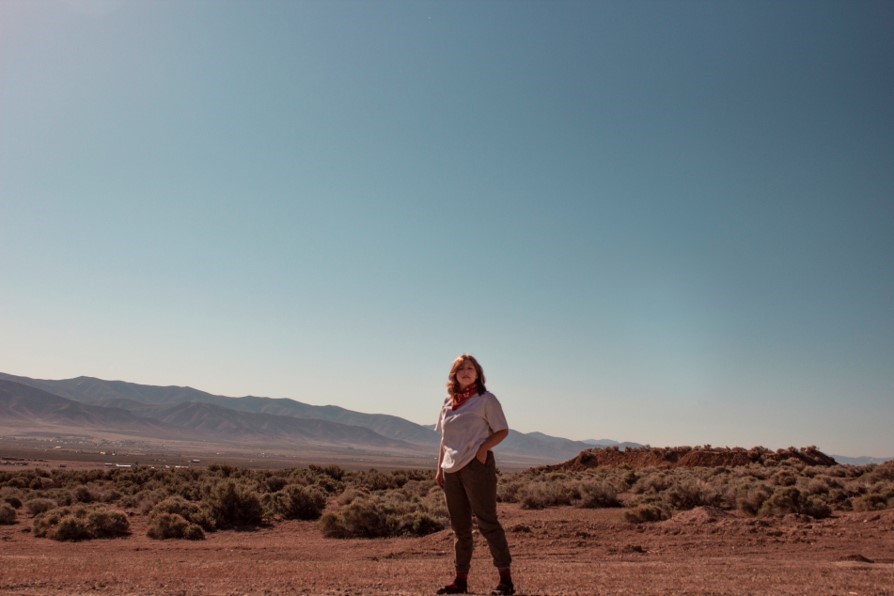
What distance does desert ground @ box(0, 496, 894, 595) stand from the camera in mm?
6859

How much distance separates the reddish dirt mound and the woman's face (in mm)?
40665

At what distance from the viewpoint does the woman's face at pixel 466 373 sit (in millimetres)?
6223

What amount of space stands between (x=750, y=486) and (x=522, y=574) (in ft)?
49.2

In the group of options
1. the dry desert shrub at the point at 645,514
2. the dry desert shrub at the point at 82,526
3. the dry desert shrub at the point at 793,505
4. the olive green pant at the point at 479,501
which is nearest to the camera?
the olive green pant at the point at 479,501

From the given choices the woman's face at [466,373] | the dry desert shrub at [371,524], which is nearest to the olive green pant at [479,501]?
the woman's face at [466,373]

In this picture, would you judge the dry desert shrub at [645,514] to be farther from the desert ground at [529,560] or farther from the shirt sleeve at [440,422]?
the shirt sleeve at [440,422]

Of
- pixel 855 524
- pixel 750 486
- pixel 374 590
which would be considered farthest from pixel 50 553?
pixel 750 486

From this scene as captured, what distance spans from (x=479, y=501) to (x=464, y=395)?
983 mm

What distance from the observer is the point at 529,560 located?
9.95m

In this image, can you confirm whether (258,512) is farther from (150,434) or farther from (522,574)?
(150,434)

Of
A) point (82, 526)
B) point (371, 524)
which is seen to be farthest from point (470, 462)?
point (82, 526)

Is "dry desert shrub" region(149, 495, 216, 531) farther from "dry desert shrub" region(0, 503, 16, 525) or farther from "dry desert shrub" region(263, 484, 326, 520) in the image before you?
"dry desert shrub" region(0, 503, 16, 525)

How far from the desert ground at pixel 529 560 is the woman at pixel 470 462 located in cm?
60

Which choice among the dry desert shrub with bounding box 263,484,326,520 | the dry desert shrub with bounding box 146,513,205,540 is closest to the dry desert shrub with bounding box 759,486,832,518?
the dry desert shrub with bounding box 263,484,326,520
